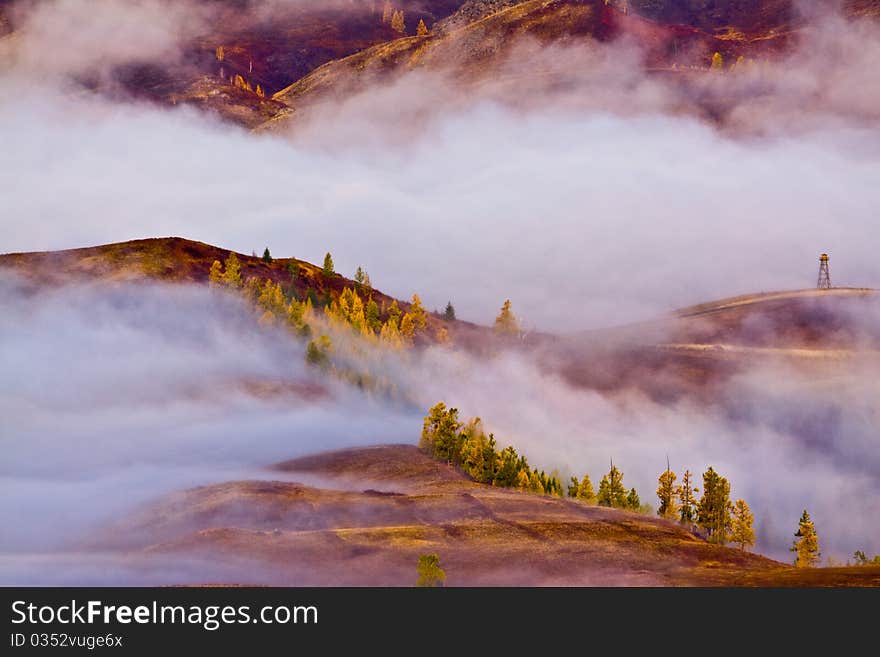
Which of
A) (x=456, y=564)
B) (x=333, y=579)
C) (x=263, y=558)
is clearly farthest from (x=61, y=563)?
(x=456, y=564)

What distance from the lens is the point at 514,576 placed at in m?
186

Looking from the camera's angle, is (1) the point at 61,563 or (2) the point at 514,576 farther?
(1) the point at 61,563

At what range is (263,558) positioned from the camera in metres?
189

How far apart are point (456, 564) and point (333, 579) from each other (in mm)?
19634
